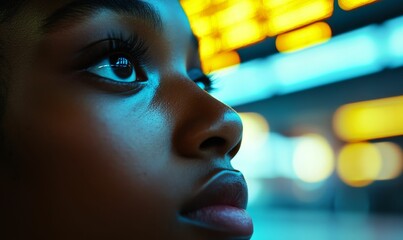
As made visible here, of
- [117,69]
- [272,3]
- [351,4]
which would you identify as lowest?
[117,69]

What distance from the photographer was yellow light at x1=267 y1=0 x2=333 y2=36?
110cm

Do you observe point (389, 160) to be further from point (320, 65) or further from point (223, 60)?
point (223, 60)

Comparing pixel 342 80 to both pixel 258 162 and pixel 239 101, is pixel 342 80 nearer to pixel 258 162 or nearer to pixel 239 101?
pixel 239 101

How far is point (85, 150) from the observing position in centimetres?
38

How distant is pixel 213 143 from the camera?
1.40ft

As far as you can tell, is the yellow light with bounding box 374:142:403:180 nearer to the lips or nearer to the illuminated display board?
the illuminated display board

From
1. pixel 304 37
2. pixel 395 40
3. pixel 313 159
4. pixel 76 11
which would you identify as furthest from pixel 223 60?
pixel 313 159

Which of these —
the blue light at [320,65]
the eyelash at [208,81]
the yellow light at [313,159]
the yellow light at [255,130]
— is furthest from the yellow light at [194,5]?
the yellow light at [313,159]

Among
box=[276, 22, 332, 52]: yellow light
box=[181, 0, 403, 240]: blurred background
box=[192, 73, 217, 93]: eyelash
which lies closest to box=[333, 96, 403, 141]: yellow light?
box=[181, 0, 403, 240]: blurred background

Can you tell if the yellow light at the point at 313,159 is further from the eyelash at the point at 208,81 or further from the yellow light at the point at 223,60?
the eyelash at the point at 208,81

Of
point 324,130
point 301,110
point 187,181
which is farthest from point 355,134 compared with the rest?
point 187,181

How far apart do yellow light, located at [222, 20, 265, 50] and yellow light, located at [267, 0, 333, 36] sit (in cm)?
5

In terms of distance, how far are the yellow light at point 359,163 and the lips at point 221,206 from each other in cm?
184

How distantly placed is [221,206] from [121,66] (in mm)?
182
